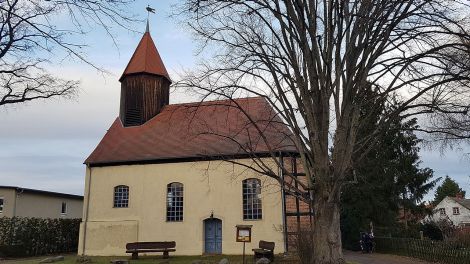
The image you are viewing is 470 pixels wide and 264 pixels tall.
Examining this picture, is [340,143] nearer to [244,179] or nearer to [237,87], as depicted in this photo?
[237,87]

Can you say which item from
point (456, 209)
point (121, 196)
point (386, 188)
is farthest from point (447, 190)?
point (121, 196)

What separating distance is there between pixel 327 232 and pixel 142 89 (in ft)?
66.9

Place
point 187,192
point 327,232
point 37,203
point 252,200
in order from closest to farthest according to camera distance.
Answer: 1. point 327,232
2. point 252,200
3. point 187,192
4. point 37,203

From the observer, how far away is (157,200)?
24.0 metres

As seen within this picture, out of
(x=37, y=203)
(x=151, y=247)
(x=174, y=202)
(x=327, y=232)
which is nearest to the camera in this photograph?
(x=327, y=232)

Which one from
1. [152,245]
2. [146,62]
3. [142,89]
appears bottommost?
[152,245]

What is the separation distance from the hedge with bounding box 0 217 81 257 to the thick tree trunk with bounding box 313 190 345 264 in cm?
2049

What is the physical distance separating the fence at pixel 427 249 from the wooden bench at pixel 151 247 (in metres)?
11.6

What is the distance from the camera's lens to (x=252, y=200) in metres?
22.8

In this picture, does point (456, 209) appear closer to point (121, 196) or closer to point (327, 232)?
point (121, 196)

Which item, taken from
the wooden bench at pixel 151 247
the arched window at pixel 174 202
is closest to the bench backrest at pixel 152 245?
the wooden bench at pixel 151 247

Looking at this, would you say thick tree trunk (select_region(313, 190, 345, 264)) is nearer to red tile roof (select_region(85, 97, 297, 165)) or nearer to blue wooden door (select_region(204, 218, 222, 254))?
red tile roof (select_region(85, 97, 297, 165))

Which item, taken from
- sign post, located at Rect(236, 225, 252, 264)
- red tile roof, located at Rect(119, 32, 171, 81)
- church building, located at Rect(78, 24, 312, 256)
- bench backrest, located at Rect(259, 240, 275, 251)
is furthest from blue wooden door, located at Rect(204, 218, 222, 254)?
red tile roof, located at Rect(119, 32, 171, 81)

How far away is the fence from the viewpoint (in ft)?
54.5
